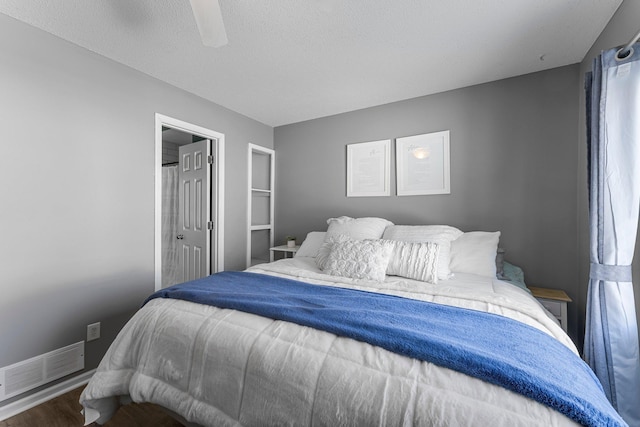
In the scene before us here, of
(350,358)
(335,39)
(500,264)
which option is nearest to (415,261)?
(500,264)

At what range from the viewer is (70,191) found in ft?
6.20

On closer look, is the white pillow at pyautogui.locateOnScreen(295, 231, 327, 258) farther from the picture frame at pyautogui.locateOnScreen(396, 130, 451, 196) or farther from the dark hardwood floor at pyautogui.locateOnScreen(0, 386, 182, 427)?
the dark hardwood floor at pyautogui.locateOnScreen(0, 386, 182, 427)

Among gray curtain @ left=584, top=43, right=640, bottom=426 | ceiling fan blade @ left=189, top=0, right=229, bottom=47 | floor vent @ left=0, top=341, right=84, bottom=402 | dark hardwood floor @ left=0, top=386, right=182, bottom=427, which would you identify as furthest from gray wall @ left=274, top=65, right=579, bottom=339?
floor vent @ left=0, top=341, right=84, bottom=402

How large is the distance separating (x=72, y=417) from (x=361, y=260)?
2.03m

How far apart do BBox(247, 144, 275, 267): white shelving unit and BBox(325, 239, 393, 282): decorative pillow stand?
5.79 ft

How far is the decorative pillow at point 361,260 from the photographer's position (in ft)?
6.16

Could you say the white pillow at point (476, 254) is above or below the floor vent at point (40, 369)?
above

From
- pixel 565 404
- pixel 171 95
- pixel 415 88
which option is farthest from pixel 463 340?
pixel 171 95

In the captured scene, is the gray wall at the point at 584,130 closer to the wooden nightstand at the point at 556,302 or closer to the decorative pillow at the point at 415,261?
the wooden nightstand at the point at 556,302

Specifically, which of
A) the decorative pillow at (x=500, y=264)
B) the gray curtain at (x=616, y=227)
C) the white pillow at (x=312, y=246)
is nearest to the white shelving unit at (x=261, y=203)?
the white pillow at (x=312, y=246)

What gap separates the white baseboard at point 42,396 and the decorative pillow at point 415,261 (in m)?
2.36

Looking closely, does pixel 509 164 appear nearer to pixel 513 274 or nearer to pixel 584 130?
pixel 584 130

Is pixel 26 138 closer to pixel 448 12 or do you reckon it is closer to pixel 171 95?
pixel 171 95

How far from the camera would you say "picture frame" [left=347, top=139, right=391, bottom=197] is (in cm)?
299
